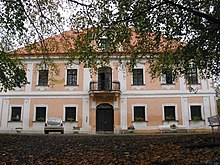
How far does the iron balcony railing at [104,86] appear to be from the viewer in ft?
82.4

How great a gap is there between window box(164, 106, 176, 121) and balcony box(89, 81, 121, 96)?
478cm

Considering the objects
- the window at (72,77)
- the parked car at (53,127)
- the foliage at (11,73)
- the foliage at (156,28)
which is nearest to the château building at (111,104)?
the window at (72,77)

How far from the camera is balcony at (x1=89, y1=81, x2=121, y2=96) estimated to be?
24.6 metres

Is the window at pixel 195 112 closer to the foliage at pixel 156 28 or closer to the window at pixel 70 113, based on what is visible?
the window at pixel 70 113

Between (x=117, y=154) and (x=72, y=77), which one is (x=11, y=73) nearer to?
(x=117, y=154)

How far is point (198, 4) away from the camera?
8688mm

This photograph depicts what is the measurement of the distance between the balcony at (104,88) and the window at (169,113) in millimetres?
4778

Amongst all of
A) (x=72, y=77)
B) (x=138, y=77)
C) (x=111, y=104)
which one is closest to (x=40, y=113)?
(x=72, y=77)

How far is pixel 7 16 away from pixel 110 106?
17996mm

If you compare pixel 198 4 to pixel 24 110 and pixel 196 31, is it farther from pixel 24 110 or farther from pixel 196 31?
pixel 24 110

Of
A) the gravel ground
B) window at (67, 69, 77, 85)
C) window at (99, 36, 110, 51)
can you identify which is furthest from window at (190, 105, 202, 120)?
window at (99, 36, 110, 51)

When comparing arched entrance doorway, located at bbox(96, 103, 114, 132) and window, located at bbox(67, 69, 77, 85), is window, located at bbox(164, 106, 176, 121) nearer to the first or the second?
arched entrance doorway, located at bbox(96, 103, 114, 132)

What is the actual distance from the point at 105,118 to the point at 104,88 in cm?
284

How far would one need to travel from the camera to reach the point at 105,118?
2511 centimetres
